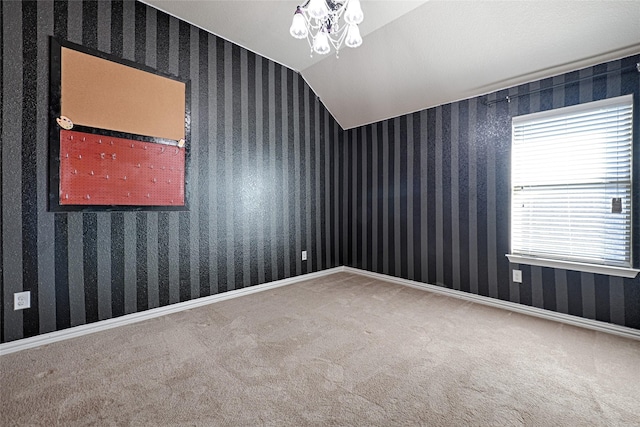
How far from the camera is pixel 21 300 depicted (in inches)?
77.0

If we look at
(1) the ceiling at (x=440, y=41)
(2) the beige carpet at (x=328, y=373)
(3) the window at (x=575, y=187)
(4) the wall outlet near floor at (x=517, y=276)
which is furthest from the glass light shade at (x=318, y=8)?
(4) the wall outlet near floor at (x=517, y=276)

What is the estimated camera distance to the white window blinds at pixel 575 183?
219 centimetres

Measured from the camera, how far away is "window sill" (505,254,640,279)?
84.2 inches

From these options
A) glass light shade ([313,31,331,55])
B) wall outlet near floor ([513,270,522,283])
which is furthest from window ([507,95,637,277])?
glass light shade ([313,31,331,55])

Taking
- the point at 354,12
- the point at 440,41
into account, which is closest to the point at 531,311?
the point at 440,41

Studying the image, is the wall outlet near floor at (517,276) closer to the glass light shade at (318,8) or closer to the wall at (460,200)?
the wall at (460,200)

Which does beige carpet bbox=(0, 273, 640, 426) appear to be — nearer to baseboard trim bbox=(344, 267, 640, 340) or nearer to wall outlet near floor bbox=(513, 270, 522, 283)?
baseboard trim bbox=(344, 267, 640, 340)

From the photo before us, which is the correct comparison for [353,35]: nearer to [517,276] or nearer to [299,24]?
[299,24]

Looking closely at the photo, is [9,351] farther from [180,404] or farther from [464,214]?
[464,214]

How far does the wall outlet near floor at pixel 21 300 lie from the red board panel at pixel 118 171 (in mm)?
678

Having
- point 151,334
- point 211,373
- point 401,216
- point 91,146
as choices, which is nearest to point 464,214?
point 401,216

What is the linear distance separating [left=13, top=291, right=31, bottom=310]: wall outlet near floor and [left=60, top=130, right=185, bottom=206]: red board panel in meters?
0.68

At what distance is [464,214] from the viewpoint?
3.06 m

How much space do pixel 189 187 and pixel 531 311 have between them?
347 cm
